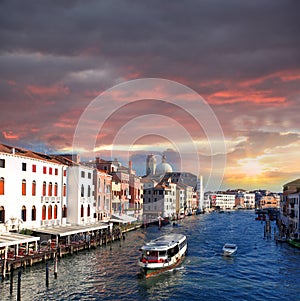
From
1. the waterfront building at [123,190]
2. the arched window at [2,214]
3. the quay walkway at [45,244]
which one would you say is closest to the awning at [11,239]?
the quay walkway at [45,244]

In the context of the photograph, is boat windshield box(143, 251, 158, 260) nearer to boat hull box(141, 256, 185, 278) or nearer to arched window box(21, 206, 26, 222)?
boat hull box(141, 256, 185, 278)

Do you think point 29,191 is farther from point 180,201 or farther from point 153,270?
point 180,201

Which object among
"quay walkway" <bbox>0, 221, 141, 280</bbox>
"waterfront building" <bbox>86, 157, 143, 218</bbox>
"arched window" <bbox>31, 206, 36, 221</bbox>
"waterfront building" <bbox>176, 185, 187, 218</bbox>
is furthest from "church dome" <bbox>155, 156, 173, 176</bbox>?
"arched window" <bbox>31, 206, 36, 221</bbox>

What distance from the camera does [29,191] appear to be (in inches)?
1847

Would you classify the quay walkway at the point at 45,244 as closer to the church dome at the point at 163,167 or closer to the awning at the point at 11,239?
the awning at the point at 11,239

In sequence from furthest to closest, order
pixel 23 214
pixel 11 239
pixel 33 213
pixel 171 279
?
pixel 33 213, pixel 23 214, pixel 171 279, pixel 11 239

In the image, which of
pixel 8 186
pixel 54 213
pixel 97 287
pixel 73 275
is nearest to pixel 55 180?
pixel 54 213

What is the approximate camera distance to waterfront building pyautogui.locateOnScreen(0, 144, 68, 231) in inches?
1678

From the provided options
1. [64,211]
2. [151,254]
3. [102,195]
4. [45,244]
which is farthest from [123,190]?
[151,254]

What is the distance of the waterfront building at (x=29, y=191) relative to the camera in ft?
140

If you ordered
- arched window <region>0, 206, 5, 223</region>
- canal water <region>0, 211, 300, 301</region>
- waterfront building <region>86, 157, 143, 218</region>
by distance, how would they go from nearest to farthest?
1. canal water <region>0, 211, 300, 301</region>
2. arched window <region>0, 206, 5, 223</region>
3. waterfront building <region>86, 157, 143, 218</region>

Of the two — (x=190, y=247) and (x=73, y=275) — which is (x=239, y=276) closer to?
(x=73, y=275)

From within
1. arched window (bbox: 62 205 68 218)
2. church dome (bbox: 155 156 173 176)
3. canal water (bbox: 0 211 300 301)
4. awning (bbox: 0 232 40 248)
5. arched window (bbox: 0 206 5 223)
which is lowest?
canal water (bbox: 0 211 300 301)

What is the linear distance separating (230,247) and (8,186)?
2788cm
